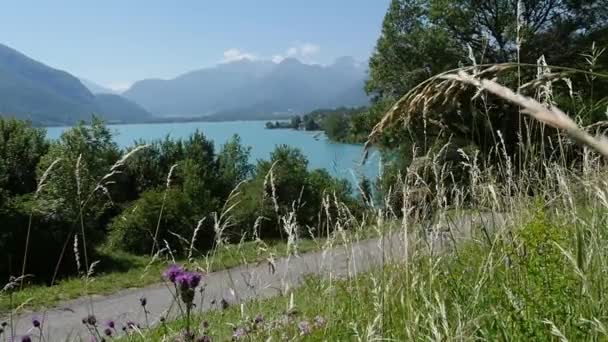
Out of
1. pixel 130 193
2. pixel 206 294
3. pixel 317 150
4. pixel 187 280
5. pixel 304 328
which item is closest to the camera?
pixel 187 280

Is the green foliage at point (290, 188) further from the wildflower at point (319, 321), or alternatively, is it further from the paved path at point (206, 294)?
the wildflower at point (319, 321)

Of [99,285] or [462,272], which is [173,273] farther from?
[99,285]

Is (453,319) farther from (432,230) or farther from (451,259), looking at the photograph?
(451,259)

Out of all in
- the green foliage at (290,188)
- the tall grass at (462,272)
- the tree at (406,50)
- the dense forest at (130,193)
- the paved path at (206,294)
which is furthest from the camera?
the tree at (406,50)

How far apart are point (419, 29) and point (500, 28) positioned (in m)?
3.24

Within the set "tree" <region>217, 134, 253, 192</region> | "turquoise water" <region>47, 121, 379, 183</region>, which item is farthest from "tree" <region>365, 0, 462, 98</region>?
"tree" <region>217, 134, 253, 192</region>

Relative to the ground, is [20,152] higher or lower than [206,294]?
higher

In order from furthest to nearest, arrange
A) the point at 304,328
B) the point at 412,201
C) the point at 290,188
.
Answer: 1. the point at 290,188
2. the point at 304,328
3. the point at 412,201

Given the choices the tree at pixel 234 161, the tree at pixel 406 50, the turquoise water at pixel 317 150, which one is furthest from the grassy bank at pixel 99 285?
the tree at pixel 406 50

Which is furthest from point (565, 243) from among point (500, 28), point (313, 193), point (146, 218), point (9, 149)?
point (500, 28)

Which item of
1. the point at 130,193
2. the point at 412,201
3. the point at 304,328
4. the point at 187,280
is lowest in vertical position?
the point at 130,193

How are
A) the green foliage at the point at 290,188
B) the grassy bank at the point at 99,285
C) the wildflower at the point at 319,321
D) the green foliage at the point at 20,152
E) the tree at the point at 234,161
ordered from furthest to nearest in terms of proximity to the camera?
the tree at the point at 234,161
the green foliage at the point at 20,152
the green foliage at the point at 290,188
the grassy bank at the point at 99,285
the wildflower at the point at 319,321

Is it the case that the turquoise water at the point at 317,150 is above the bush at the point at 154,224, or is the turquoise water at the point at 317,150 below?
above

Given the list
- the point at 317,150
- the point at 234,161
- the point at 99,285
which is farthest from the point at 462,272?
the point at 317,150
